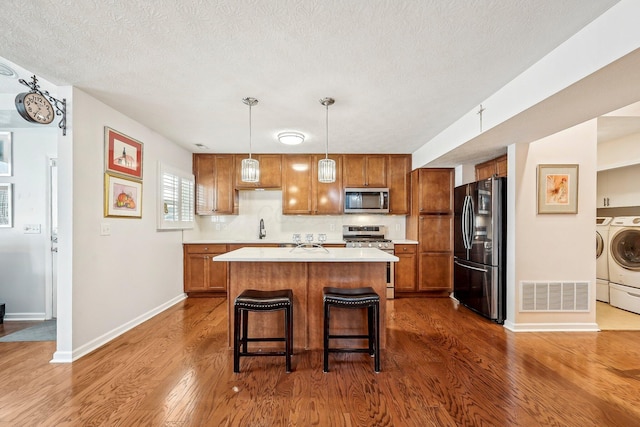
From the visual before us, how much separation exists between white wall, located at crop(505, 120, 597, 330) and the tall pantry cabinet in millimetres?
1343

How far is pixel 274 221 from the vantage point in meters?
5.15

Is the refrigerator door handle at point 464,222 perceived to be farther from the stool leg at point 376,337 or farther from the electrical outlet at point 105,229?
the electrical outlet at point 105,229

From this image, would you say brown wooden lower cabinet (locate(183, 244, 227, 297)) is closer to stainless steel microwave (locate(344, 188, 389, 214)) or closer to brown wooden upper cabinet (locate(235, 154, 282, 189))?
brown wooden upper cabinet (locate(235, 154, 282, 189))

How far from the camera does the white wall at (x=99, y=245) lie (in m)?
2.47

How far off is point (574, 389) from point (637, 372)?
74 cm

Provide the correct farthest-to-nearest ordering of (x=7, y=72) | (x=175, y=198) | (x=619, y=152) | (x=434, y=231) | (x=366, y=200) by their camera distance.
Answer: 1. (x=366, y=200)
2. (x=434, y=231)
3. (x=175, y=198)
4. (x=619, y=152)
5. (x=7, y=72)

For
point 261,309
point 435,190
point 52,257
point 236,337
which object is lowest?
point 236,337

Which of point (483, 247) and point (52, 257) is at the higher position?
point (483, 247)

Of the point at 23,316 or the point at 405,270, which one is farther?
the point at 405,270

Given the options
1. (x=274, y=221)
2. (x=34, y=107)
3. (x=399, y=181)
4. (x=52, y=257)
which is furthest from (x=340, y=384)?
(x=52, y=257)

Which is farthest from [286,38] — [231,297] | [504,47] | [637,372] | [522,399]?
[637,372]

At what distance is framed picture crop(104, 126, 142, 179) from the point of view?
287 centimetres

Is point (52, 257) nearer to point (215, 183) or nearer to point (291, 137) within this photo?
point (215, 183)

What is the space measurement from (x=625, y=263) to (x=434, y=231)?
2389 millimetres
